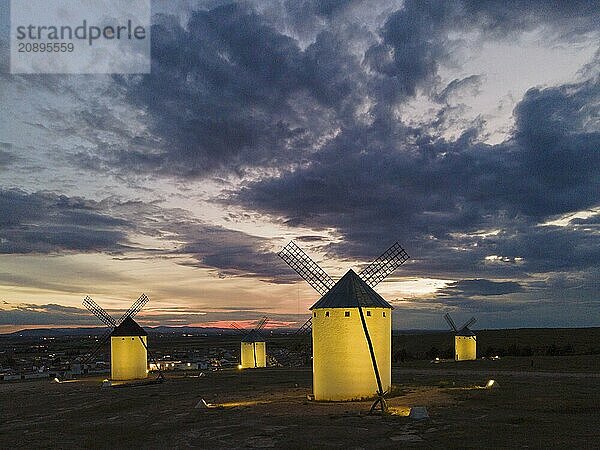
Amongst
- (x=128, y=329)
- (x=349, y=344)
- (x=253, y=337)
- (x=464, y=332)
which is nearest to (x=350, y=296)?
(x=349, y=344)

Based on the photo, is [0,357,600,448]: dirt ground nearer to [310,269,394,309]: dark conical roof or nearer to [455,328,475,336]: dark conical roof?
[310,269,394,309]: dark conical roof

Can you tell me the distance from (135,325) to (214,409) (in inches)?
922

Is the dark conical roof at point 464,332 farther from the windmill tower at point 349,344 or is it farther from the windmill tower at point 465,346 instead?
the windmill tower at point 349,344

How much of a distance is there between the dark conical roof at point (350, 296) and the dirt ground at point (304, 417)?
188 inches

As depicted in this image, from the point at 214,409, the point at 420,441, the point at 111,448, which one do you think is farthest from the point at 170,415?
the point at 420,441

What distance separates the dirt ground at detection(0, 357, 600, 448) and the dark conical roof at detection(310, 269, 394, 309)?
4785 mm

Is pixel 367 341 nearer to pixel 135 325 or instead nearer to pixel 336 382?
pixel 336 382

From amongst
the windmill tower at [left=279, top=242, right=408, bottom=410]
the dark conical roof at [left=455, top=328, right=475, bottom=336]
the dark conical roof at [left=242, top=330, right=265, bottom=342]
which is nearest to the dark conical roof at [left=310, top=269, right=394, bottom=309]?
the windmill tower at [left=279, top=242, right=408, bottom=410]

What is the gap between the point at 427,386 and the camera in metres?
34.1

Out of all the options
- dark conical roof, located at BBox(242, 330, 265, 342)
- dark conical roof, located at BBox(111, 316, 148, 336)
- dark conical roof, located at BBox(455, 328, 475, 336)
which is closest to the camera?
dark conical roof, located at BBox(111, 316, 148, 336)

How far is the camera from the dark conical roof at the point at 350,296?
2786 cm

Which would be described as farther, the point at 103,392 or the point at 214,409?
the point at 103,392

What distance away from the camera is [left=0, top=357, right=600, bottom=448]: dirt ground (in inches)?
722

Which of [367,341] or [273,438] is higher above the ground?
[367,341]
